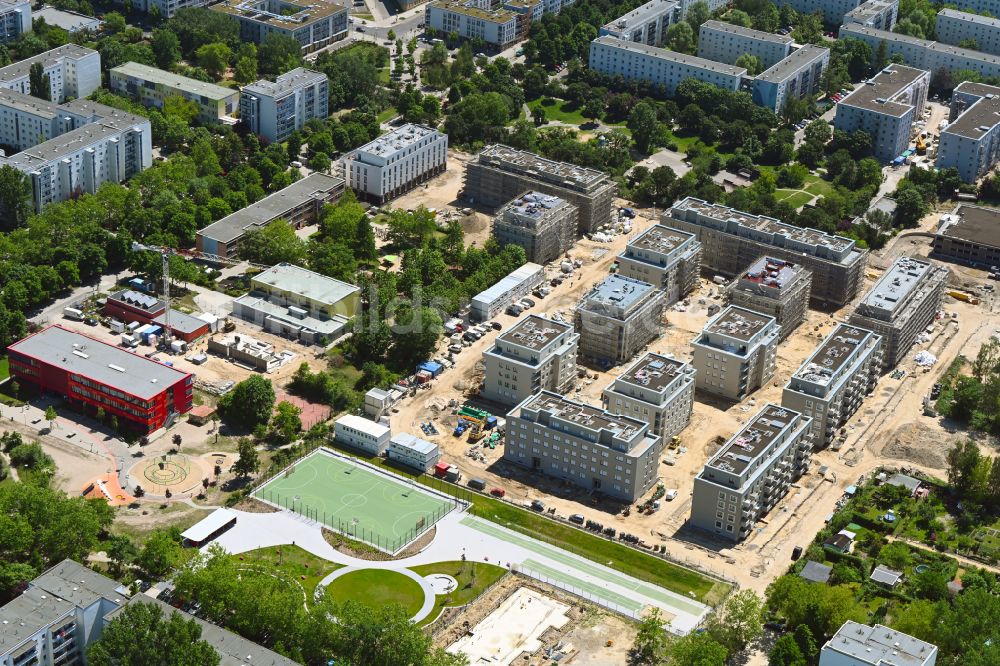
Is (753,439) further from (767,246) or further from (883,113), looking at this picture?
(883,113)

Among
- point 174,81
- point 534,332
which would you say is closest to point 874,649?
point 534,332

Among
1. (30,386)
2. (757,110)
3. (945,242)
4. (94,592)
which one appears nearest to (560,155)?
(757,110)

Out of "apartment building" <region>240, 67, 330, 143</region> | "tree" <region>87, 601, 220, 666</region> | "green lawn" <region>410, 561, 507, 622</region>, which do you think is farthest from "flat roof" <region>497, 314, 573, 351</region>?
"apartment building" <region>240, 67, 330, 143</region>

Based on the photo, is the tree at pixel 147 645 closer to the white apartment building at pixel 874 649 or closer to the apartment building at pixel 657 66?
the white apartment building at pixel 874 649

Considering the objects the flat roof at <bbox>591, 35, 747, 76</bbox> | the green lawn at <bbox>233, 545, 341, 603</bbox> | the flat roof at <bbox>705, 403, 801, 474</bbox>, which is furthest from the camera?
the flat roof at <bbox>591, 35, 747, 76</bbox>

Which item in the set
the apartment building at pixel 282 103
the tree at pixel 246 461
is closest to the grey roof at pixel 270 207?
the apartment building at pixel 282 103

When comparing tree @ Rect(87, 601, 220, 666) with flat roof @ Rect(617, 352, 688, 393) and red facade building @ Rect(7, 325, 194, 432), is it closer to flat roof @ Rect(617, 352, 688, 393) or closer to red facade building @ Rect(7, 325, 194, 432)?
red facade building @ Rect(7, 325, 194, 432)
